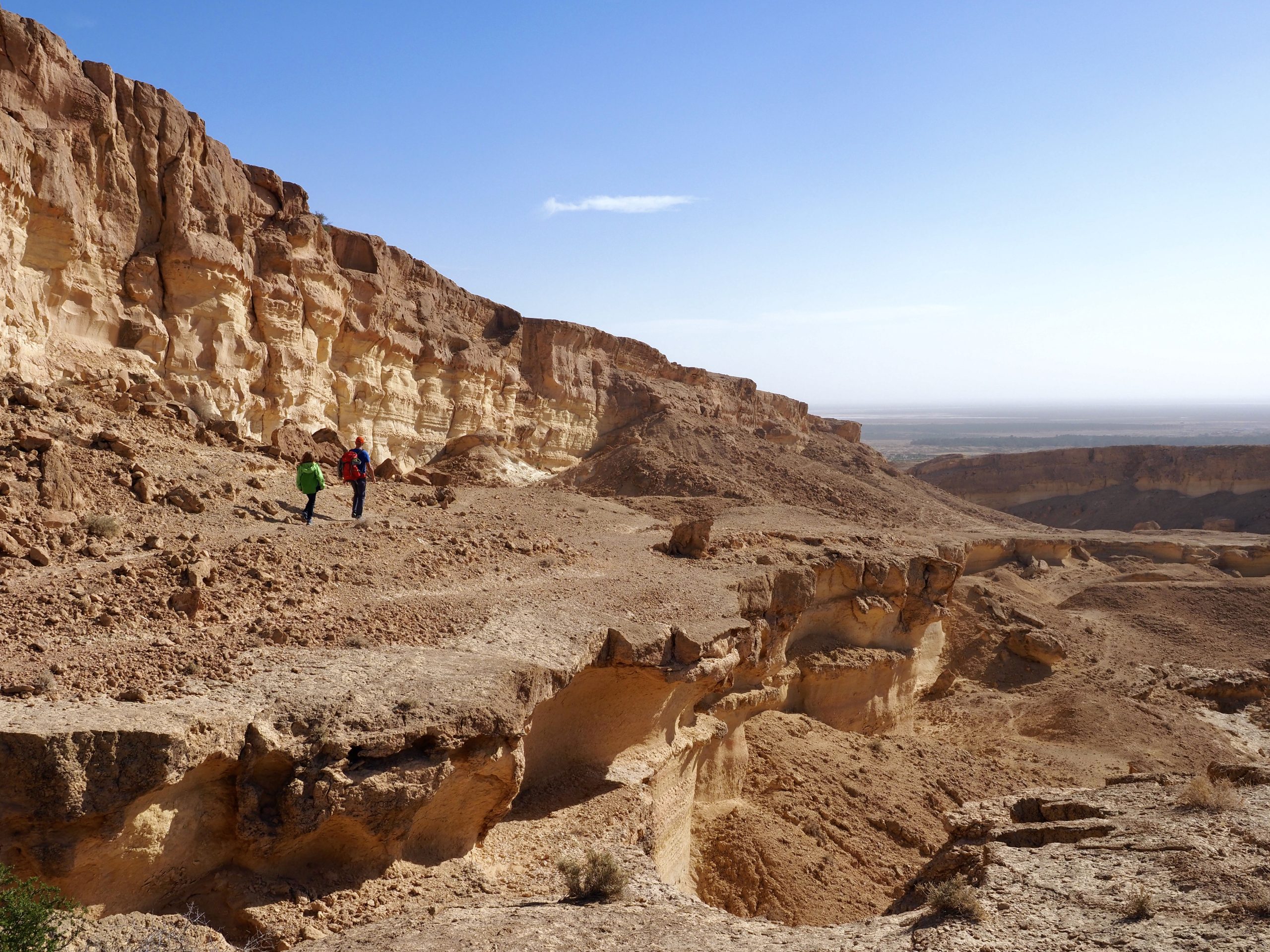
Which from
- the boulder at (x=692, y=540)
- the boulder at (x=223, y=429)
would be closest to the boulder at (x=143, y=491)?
the boulder at (x=223, y=429)

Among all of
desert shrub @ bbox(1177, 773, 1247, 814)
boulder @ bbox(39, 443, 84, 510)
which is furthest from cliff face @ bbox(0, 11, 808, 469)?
desert shrub @ bbox(1177, 773, 1247, 814)

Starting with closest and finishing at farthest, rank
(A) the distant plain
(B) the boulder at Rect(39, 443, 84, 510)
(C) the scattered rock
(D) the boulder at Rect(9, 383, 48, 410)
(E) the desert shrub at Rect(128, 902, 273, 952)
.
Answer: (E) the desert shrub at Rect(128, 902, 273, 952) → (B) the boulder at Rect(39, 443, 84, 510) → (D) the boulder at Rect(9, 383, 48, 410) → (C) the scattered rock → (A) the distant plain

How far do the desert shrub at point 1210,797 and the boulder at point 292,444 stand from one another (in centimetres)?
1328

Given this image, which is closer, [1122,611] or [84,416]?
[84,416]

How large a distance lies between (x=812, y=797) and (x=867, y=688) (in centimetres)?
445

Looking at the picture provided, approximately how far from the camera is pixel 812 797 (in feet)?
40.3

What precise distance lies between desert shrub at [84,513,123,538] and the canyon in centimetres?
4

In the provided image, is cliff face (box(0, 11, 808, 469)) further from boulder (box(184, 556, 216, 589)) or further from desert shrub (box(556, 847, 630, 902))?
desert shrub (box(556, 847, 630, 902))

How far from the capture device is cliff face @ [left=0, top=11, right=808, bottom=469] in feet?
43.3

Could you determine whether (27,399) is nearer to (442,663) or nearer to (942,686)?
(442,663)

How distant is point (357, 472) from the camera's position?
40.5ft

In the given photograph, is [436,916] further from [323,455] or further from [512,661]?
[323,455]

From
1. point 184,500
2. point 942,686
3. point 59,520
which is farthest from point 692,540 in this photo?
point 59,520

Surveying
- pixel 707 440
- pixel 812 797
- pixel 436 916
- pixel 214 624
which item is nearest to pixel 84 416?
pixel 214 624
